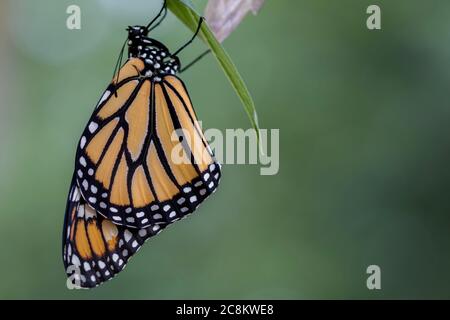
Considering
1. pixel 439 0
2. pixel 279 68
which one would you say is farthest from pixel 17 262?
pixel 439 0

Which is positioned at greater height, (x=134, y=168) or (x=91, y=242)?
(x=134, y=168)

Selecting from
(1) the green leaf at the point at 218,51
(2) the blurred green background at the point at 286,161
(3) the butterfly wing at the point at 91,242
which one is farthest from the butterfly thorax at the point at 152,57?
(2) the blurred green background at the point at 286,161

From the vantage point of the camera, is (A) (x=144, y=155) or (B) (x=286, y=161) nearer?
(A) (x=144, y=155)

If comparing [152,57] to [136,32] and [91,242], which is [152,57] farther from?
[91,242]

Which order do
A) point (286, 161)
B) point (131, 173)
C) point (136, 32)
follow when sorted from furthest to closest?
point (286, 161) → point (131, 173) → point (136, 32)

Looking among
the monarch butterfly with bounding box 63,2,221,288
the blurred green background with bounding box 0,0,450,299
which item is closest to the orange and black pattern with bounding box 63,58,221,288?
the monarch butterfly with bounding box 63,2,221,288

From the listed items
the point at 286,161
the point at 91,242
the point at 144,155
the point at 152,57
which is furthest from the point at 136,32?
the point at 286,161

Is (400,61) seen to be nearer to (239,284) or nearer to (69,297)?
(239,284)
